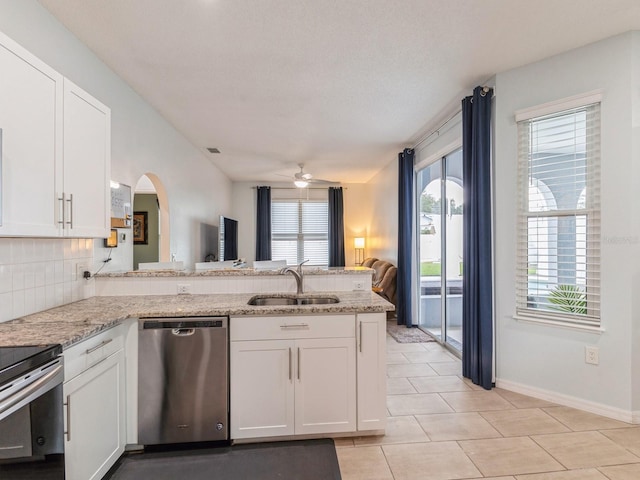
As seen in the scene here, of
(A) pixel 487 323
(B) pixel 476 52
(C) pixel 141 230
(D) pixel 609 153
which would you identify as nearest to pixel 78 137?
(B) pixel 476 52

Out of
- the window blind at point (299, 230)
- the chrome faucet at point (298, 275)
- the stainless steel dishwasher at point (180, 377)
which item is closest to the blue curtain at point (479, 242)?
the chrome faucet at point (298, 275)

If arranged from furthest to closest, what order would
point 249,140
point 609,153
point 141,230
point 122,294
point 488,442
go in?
point 141,230
point 249,140
point 122,294
point 609,153
point 488,442

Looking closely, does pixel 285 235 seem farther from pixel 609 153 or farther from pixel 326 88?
pixel 609 153

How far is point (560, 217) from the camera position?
8.85 ft

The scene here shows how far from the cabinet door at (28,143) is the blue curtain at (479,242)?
10.2 feet

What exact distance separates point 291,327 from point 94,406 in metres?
1.11

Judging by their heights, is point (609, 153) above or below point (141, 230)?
above

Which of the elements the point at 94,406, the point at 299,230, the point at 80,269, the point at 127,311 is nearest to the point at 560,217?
the point at 127,311

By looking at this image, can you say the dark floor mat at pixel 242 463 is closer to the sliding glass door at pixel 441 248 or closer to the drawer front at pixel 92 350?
the drawer front at pixel 92 350

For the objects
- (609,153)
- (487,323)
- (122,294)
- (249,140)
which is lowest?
(487,323)

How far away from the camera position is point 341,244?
25.8 ft

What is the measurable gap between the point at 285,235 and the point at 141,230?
308 cm

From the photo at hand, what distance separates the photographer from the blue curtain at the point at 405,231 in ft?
16.4

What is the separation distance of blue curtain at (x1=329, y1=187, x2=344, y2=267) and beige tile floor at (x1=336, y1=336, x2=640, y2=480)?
16.4 ft
